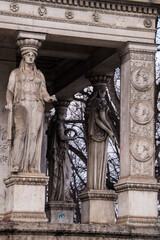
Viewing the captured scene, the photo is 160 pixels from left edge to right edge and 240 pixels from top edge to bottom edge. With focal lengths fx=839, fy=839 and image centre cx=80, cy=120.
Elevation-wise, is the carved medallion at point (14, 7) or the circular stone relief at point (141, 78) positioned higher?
the carved medallion at point (14, 7)

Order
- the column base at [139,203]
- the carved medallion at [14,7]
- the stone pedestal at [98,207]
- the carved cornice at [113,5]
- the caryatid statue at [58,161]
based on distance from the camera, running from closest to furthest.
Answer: the carved medallion at [14,7], the column base at [139,203], the carved cornice at [113,5], the stone pedestal at [98,207], the caryatid statue at [58,161]

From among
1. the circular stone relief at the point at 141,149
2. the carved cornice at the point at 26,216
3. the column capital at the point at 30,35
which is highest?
the column capital at the point at 30,35

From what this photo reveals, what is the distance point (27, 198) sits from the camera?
17.5 meters

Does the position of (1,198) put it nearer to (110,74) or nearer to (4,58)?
(4,58)

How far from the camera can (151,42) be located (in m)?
18.8

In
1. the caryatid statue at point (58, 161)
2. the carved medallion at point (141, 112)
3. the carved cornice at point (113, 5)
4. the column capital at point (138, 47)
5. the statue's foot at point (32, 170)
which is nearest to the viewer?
the statue's foot at point (32, 170)

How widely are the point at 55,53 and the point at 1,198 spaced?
4.47 meters

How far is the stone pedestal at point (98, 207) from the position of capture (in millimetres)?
20531

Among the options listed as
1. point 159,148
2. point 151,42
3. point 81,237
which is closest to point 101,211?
point 81,237

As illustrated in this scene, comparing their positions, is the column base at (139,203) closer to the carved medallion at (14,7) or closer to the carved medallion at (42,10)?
the carved medallion at (42,10)

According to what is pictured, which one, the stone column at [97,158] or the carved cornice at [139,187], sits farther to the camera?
the stone column at [97,158]

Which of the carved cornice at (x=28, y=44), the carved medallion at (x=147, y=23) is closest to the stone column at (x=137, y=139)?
the carved medallion at (x=147, y=23)

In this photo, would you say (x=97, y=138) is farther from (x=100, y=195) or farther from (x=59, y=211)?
(x=59, y=211)

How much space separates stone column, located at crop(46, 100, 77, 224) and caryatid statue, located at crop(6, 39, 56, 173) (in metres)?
5.53
